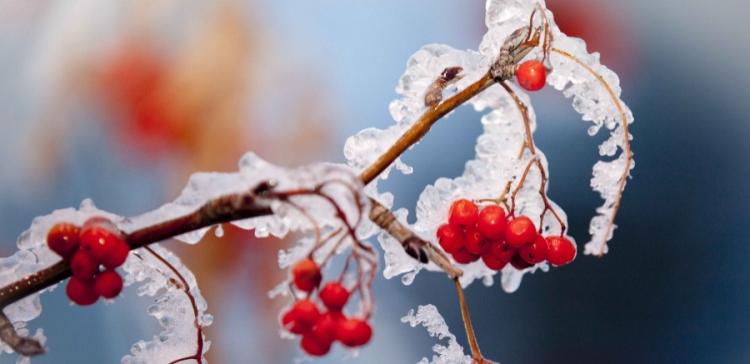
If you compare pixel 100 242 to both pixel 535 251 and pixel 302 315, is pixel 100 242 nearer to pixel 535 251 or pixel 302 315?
pixel 302 315

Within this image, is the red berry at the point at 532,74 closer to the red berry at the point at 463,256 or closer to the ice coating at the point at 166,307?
the red berry at the point at 463,256

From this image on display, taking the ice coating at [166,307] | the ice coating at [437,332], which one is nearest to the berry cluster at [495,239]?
the ice coating at [437,332]

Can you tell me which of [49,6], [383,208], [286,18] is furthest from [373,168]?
[49,6]

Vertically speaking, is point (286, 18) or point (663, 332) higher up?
point (286, 18)

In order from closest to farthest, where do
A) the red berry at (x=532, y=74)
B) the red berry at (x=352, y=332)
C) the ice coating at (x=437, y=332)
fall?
the red berry at (x=352, y=332) < the red berry at (x=532, y=74) < the ice coating at (x=437, y=332)

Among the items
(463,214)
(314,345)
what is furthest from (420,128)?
(314,345)

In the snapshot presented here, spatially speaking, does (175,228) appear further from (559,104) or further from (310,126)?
(559,104)
